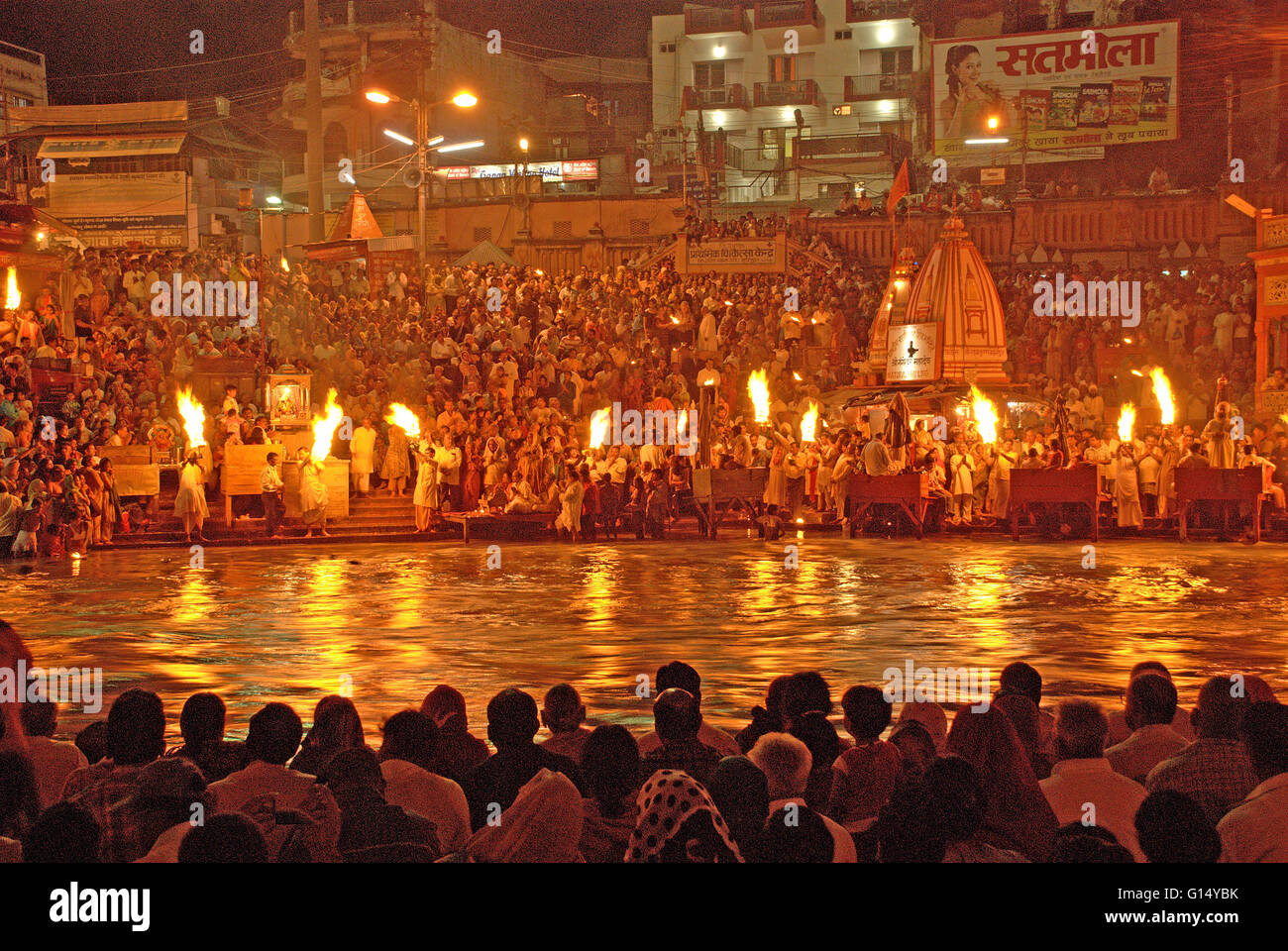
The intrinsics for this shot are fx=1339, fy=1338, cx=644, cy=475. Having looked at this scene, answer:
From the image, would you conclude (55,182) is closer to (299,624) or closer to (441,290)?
(441,290)

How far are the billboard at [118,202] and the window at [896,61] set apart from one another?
77.7ft

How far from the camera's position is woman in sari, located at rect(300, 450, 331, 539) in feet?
62.4

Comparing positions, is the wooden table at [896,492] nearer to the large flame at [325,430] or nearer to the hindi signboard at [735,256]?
the hindi signboard at [735,256]

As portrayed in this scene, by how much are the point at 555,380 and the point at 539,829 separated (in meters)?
19.3

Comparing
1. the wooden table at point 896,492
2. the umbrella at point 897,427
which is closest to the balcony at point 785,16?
the umbrella at point 897,427

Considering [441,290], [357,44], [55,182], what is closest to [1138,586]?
[441,290]

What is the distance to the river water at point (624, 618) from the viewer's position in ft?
30.8

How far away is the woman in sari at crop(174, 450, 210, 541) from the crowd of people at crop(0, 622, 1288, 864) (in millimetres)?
12932

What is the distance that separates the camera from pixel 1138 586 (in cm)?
1383

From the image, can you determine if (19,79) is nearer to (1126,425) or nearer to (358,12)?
(358,12)

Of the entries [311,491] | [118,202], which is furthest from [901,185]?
[118,202]

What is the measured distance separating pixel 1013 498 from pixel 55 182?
1229 inches

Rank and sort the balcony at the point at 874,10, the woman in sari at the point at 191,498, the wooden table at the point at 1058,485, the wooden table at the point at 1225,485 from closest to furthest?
1. the wooden table at the point at 1225,485
2. the wooden table at the point at 1058,485
3. the woman in sari at the point at 191,498
4. the balcony at the point at 874,10

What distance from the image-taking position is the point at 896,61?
4666 centimetres
